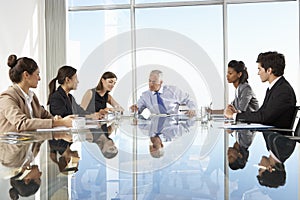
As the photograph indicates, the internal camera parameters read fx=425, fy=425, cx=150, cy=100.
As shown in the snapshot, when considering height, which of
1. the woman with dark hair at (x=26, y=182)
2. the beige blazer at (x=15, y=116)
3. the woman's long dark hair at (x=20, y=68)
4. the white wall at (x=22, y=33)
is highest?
the white wall at (x=22, y=33)

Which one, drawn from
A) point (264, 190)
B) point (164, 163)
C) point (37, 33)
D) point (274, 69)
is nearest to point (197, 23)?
point (37, 33)

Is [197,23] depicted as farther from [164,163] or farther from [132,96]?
[164,163]

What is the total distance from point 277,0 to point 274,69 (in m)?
4.11

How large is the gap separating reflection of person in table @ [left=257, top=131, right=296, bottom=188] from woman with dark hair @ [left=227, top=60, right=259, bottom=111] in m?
2.17

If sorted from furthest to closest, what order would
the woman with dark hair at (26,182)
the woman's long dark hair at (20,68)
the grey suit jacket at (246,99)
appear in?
1. the grey suit jacket at (246,99)
2. the woman's long dark hair at (20,68)
3. the woman with dark hair at (26,182)

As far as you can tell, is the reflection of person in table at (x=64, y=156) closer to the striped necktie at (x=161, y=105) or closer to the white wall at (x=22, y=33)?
the striped necktie at (x=161, y=105)

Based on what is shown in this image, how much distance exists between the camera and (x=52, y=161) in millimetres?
1484

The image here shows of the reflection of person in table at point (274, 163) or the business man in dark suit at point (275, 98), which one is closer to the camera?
the reflection of person in table at point (274, 163)

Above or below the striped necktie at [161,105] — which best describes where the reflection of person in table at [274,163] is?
below

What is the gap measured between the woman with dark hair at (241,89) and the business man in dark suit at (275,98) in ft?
2.73

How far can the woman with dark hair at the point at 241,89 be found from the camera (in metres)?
4.27

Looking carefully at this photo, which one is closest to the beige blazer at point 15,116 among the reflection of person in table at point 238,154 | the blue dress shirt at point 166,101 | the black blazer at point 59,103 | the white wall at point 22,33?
the black blazer at point 59,103

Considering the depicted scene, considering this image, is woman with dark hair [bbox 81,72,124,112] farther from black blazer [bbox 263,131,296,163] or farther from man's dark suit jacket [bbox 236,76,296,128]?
black blazer [bbox 263,131,296,163]

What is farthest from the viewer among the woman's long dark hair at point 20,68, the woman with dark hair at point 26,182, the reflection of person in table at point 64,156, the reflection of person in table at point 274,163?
the woman's long dark hair at point 20,68
